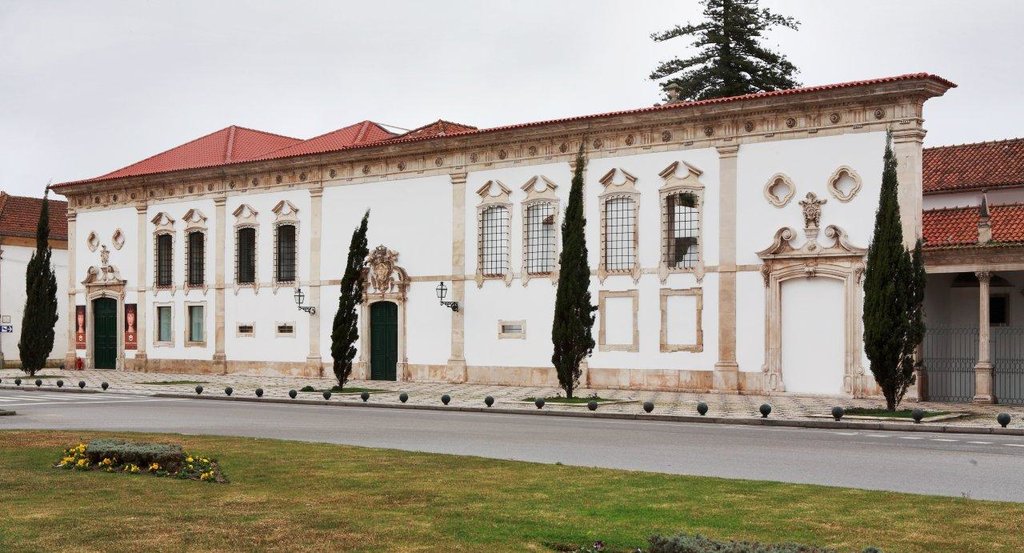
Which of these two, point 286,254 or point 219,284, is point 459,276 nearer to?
point 286,254

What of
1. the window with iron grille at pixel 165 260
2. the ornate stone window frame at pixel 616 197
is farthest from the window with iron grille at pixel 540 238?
the window with iron grille at pixel 165 260

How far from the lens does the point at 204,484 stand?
1066 centimetres

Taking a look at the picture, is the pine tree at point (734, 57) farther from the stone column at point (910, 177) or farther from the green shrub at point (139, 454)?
the green shrub at point (139, 454)

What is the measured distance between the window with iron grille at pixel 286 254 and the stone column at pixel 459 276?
6.82m

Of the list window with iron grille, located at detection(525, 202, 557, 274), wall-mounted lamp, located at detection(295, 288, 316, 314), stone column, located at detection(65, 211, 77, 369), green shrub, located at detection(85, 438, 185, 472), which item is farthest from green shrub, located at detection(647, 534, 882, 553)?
stone column, located at detection(65, 211, 77, 369)

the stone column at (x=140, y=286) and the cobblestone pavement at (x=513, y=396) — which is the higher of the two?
the stone column at (x=140, y=286)

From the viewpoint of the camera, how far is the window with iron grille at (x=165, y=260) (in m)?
42.1

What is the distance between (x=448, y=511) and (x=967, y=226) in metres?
21.8

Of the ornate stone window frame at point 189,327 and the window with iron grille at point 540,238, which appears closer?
the window with iron grille at point 540,238

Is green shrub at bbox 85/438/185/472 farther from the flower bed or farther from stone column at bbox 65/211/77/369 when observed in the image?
stone column at bbox 65/211/77/369

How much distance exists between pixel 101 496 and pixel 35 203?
164 feet

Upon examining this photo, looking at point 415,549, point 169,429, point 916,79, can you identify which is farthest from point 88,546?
point 916,79

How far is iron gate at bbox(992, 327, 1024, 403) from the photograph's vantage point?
27266 mm

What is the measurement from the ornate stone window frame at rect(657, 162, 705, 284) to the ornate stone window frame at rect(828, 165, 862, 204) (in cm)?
343
